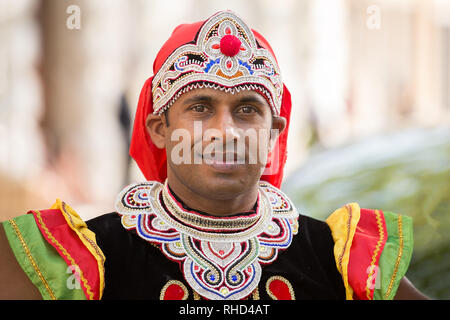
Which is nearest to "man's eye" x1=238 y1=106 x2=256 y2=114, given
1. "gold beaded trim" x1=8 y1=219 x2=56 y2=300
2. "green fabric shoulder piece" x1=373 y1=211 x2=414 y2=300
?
"green fabric shoulder piece" x1=373 y1=211 x2=414 y2=300

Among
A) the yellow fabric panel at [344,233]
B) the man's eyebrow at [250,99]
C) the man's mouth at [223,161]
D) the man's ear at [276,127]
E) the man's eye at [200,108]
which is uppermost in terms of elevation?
the man's eyebrow at [250,99]

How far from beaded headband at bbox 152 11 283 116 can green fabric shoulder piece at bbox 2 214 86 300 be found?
1.85ft

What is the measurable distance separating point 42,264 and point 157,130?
590 millimetres

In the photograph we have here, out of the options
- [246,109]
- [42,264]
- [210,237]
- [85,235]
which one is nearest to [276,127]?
[246,109]

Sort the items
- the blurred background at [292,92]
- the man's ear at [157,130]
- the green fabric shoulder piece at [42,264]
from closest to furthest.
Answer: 1. the green fabric shoulder piece at [42,264]
2. the man's ear at [157,130]
3. the blurred background at [292,92]

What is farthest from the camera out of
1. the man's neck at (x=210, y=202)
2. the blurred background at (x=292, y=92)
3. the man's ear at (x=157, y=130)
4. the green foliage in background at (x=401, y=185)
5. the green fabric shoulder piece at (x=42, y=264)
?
the blurred background at (x=292, y=92)

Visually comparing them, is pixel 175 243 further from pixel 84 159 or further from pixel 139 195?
pixel 84 159

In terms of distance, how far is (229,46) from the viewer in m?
1.74

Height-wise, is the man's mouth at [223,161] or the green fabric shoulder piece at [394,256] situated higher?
the man's mouth at [223,161]

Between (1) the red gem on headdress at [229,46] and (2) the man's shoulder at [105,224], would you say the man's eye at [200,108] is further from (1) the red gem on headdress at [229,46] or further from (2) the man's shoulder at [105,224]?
(2) the man's shoulder at [105,224]

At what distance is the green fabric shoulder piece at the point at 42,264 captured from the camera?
1559 millimetres

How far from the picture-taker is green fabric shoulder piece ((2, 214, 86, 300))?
5.11 feet

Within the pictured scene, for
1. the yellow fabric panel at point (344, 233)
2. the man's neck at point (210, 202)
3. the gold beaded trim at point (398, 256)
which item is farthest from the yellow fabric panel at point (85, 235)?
the gold beaded trim at point (398, 256)

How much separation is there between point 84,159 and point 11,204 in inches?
19.8
